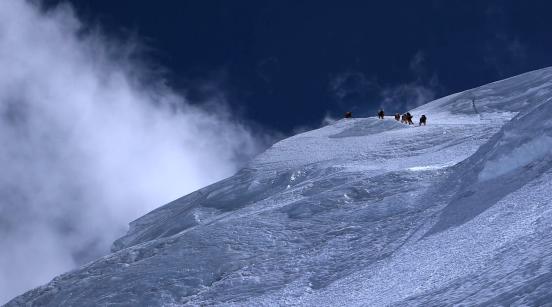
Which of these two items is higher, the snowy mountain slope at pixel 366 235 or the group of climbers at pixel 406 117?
the group of climbers at pixel 406 117

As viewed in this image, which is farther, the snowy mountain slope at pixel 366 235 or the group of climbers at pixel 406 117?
the group of climbers at pixel 406 117

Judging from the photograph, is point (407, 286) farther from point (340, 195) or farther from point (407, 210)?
point (340, 195)

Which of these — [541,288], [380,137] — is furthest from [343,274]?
[380,137]

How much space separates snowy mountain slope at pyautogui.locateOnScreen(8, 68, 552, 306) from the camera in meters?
19.0

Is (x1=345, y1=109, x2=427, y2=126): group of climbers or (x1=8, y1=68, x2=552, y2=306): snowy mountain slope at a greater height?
(x1=345, y1=109, x2=427, y2=126): group of climbers

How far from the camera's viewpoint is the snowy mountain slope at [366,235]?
746 inches

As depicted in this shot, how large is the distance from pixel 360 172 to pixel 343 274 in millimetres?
10667

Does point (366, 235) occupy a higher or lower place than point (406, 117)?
lower

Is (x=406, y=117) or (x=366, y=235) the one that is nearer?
(x=366, y=235)

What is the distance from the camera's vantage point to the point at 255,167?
4284 cm

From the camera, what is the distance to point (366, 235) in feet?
88.5

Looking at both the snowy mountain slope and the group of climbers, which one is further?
the group of climbers

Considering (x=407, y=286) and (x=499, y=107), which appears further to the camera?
(x=499, y=107)

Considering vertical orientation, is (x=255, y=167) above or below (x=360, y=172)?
above
